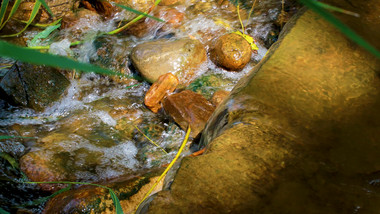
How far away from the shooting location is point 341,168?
112 cm

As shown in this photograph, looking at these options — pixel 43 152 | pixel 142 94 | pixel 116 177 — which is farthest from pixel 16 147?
pixel 142 94

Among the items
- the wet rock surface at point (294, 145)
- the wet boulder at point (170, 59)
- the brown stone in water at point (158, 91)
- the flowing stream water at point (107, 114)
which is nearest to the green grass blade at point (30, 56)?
the wet rock surface at point (294, 145)

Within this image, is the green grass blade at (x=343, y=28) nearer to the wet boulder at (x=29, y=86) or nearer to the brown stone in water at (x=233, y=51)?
the brown stone in water at (x=233, y=51)

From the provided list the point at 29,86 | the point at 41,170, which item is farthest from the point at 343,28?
the point at 29,86

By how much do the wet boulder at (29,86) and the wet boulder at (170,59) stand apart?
0.91 m

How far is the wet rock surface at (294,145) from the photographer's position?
3.38ft

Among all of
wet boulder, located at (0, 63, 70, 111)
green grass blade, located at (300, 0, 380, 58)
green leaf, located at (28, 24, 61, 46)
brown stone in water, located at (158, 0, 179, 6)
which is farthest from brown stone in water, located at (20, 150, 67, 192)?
brown stone in water, located at (158, 0, 179, 6)

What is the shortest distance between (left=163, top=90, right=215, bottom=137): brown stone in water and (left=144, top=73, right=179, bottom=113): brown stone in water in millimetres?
177

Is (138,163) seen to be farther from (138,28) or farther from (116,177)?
(138,28)

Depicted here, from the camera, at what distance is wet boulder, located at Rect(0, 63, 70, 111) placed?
10.3 feet

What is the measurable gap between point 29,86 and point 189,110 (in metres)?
1.68

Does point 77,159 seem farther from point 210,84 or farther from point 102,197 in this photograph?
point 210,84

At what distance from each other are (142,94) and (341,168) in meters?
2.50

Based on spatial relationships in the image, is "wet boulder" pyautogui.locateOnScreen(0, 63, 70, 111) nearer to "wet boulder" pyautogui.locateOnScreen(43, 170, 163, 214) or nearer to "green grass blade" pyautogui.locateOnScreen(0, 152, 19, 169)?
"green grass blade" pyautogui.locateOnScreen(0, 152, 19, 169)
